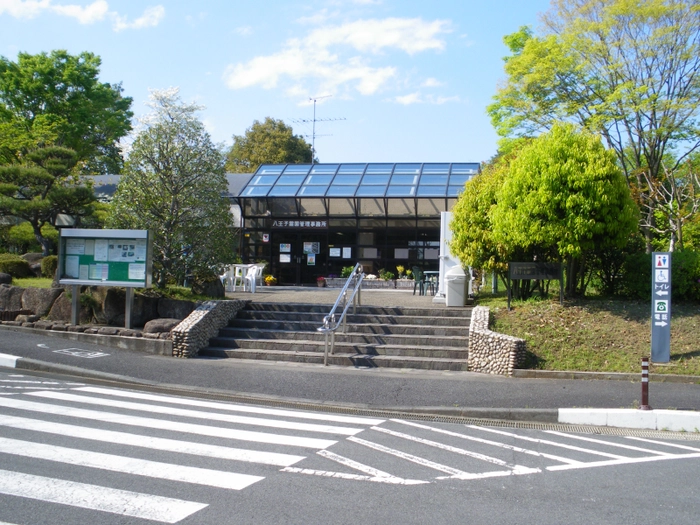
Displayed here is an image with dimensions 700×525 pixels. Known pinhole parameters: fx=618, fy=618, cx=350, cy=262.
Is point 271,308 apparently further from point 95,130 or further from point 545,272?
point 95,130

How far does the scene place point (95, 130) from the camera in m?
37.0

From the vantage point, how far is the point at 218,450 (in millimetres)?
6609

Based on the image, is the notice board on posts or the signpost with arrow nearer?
the signpost with arrow

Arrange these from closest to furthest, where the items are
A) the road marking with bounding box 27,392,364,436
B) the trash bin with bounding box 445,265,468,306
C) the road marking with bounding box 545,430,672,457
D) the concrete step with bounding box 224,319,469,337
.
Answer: the road marking with bounding box 545,430,672,457
the road marking with bounding box 27,392,364,436
the concrete step with bounding box 224,319,469,337
the trash bin with bounding box 445,265,468,306

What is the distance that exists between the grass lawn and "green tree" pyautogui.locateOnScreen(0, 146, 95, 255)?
16118mm

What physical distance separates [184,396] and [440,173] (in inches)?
773

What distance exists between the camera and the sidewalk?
9.17 meters

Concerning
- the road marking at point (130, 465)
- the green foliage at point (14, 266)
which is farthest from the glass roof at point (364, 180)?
the road marking at point (130, 465)

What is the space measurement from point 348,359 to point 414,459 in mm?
6234

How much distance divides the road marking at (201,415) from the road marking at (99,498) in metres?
2.93

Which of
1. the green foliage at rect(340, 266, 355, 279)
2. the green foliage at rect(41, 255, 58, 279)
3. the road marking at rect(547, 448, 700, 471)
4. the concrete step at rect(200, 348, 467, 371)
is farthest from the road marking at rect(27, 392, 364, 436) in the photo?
the green foliage at rect(340, 266, 355, 279)

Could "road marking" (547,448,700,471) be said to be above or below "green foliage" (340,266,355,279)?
below

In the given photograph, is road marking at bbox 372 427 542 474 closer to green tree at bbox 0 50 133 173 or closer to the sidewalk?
the sidewalk

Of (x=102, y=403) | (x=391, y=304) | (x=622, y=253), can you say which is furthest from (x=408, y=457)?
(x=622, y=253)
